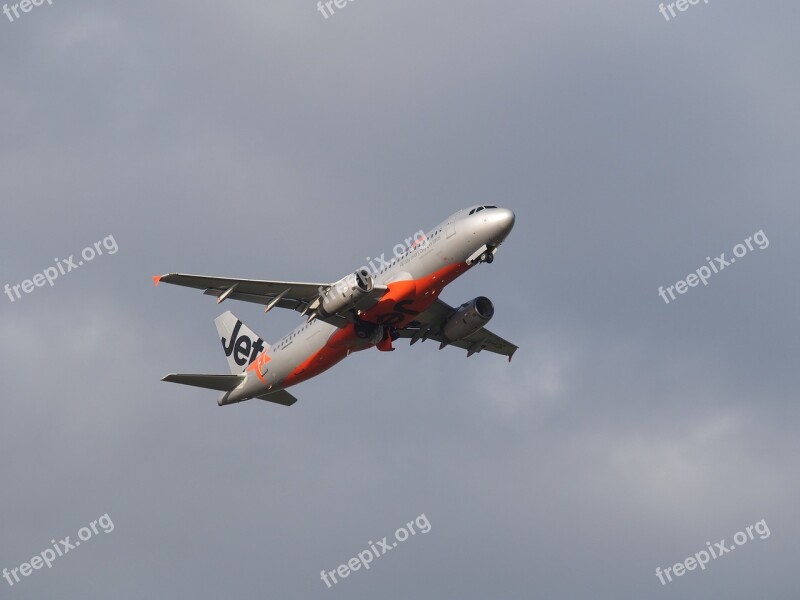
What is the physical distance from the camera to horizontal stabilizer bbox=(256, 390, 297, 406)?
91625 mm

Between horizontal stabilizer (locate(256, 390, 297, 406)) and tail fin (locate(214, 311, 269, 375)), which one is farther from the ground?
tail fin (locate(214, 311, 269, 375))

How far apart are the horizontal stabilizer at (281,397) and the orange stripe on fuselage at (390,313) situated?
4.67m

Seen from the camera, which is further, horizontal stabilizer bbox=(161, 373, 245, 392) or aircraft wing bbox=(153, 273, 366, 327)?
horizontal stabilizer bbox=(161, 373, 245, 392)

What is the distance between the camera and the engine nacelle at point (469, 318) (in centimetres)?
8581

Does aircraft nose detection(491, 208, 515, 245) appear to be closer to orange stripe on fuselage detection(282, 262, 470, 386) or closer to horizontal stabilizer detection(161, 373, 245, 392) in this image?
orange stripe on fuselage detection(282, 262, 470, 386)

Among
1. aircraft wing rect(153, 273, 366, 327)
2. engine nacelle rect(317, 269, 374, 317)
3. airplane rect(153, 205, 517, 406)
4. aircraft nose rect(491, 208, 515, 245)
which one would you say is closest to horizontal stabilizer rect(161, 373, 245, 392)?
airplane rect(153, 205, 517, 406)

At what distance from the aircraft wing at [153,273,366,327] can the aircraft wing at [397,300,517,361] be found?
25.7 ft

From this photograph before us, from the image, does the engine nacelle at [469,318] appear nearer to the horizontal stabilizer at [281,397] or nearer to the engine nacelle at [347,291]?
the engine nacelle at [347,291]

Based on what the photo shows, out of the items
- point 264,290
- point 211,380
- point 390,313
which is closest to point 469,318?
point 390,313

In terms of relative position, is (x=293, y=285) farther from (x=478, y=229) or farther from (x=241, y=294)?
(x=478, y=229)

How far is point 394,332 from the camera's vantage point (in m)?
84.3

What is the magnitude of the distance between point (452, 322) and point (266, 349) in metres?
12.5

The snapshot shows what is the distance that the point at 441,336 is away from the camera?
88.6 meters

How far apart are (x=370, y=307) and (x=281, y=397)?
16175mm
